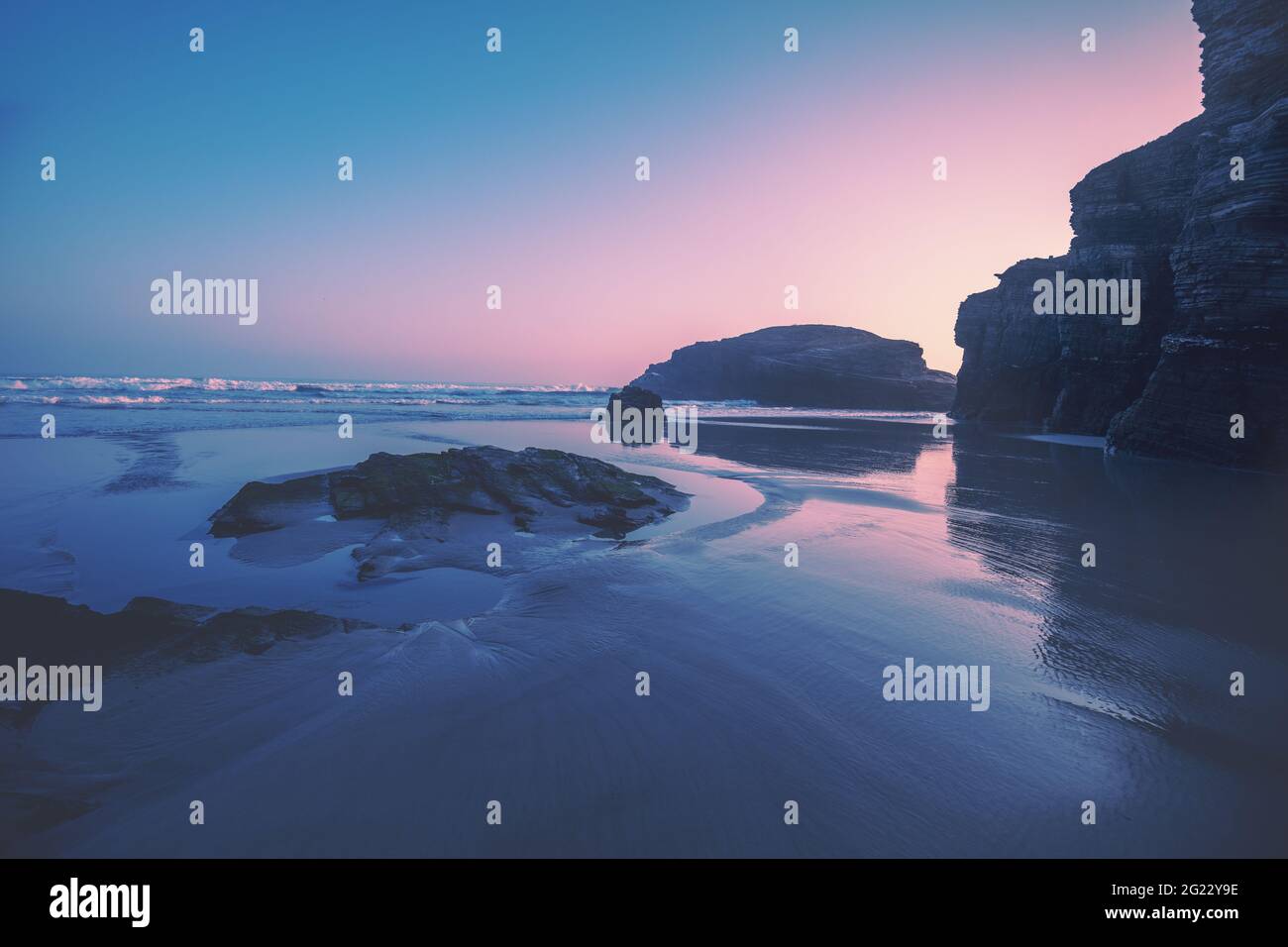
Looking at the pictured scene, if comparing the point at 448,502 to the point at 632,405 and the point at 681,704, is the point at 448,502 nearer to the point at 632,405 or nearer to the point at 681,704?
the point at 681,704

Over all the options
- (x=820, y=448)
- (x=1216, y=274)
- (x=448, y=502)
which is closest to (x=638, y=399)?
(x=820, y=448)

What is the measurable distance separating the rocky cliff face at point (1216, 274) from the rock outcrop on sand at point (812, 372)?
51.0m

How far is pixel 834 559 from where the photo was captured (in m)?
8.72

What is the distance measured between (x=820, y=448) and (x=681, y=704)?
2363cm

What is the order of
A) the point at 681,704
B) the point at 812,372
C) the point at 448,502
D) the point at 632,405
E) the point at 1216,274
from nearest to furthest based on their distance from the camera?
the point at 681,704 < the point at 448,502 < the point at 1216,274 < the point at 632,405 < the point at 812,372

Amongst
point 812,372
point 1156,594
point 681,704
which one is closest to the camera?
point 681,704

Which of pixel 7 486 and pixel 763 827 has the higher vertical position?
pixel 7 486

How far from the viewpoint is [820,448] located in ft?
87.1

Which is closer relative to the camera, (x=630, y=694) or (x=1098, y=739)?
(x=1098, y=739)

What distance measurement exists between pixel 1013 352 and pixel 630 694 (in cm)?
5192

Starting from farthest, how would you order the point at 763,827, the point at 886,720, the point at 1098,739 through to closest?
1. the point at 886,720
2. the point at 1098,739
3. the point at 763,827
